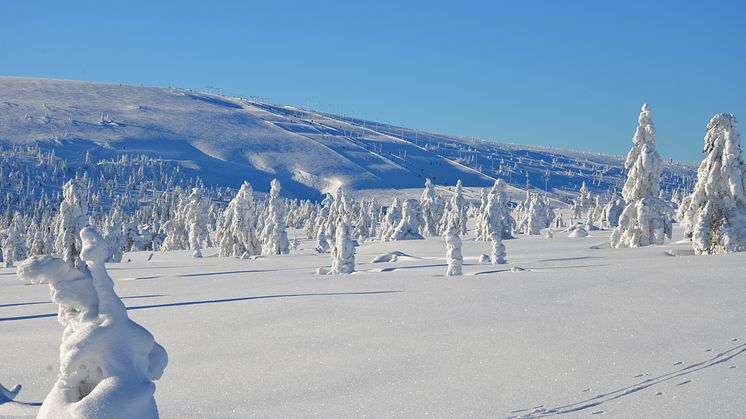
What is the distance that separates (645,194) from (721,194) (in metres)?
8.55

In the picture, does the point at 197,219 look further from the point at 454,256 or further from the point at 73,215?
the point at 454,256

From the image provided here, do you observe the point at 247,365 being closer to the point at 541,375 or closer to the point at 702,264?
the point at 541,375

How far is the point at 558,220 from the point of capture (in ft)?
371

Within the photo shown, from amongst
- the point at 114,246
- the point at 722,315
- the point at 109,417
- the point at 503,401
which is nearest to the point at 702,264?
the point at 722,315

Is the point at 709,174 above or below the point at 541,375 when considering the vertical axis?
above

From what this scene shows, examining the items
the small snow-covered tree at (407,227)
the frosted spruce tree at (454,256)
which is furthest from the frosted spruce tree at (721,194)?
the small snow-covered tree at (407,227)

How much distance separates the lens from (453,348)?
1062 cm

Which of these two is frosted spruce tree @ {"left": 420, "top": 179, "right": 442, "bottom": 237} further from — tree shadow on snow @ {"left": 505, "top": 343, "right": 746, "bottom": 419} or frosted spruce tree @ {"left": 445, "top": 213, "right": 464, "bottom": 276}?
tree shadow on snow @ {"left": 505, "top": 343, "right": 746, "bottom": 419}

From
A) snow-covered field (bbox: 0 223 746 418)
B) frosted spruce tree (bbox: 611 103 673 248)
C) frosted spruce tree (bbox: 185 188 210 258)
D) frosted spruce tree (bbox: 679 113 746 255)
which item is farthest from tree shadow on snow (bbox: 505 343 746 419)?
frosted spruce tree (bbox: 185 188 210 258)

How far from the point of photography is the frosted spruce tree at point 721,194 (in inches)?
944

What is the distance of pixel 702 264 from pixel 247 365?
14.0 meters

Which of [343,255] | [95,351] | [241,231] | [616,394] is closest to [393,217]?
[241,231]

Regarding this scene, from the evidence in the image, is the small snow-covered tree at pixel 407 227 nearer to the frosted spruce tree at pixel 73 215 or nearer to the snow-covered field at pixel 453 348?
the frosted spruce tree at pixel 73 215

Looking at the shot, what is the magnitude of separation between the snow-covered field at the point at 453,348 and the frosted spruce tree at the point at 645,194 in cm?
1471
